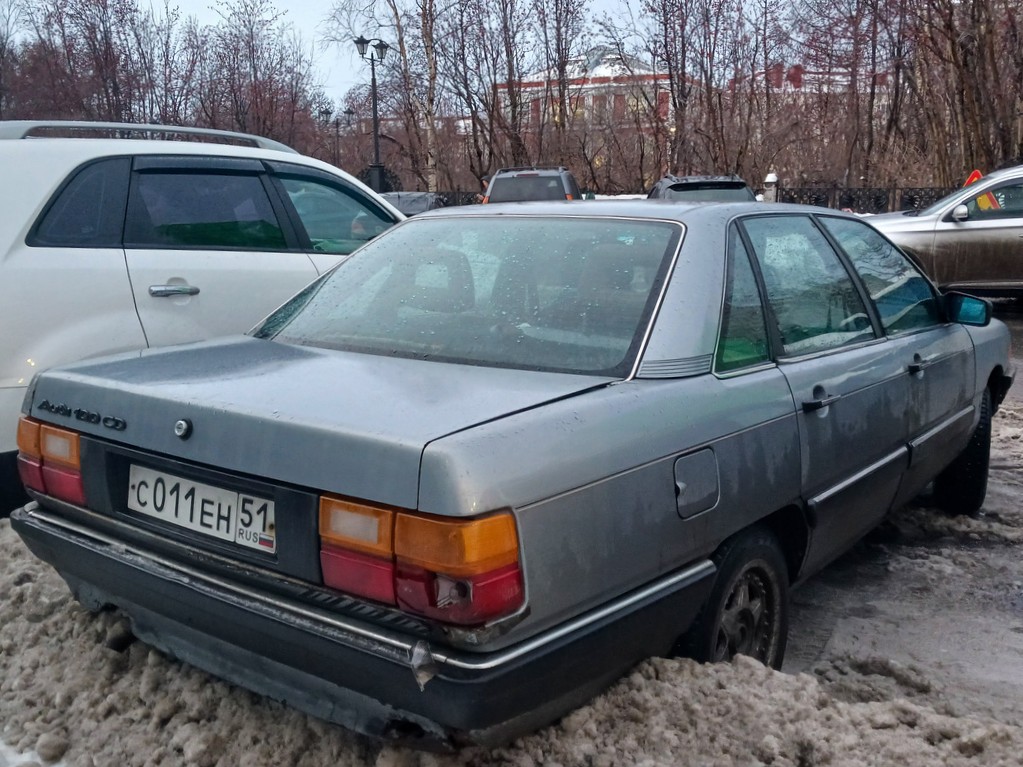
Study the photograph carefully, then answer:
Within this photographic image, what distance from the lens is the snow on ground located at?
7.61 feet

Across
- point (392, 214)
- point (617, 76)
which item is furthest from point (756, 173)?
point (392, 214)

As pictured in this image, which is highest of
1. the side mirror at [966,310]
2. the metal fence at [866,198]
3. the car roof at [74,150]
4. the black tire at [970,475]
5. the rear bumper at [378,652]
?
the car roof at [74,150]

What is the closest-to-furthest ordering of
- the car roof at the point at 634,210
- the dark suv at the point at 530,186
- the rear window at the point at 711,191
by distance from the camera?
the car roof at the point at 634,210 → the rear window at the point at 711,191 → the dark suv at the point at 530,186

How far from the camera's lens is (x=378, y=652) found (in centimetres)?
212

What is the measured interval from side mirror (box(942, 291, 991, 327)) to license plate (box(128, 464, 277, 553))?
326cm

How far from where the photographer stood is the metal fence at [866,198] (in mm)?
21438

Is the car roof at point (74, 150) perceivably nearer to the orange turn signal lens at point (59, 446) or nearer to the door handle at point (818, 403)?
the orange turn signal lens at point (59, 446)

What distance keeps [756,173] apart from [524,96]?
24.1ft

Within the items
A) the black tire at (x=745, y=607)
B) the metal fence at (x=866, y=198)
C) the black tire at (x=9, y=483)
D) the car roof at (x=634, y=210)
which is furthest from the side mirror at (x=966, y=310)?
the metal fence at (x=866, y=198)

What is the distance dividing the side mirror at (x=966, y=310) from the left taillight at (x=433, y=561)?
3043 millimetres

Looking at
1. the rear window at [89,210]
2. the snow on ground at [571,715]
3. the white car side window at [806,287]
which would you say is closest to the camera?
the snow on ground at [571,715]

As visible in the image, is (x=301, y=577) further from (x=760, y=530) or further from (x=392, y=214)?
(x=392, y=214)

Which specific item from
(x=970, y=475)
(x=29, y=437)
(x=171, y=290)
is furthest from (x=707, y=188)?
(x=29, y=437)

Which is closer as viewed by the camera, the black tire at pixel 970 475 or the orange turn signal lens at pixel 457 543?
the orange turn signal lens at pixel 457 543
